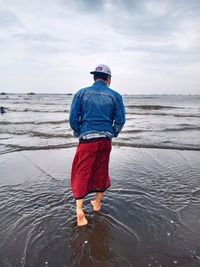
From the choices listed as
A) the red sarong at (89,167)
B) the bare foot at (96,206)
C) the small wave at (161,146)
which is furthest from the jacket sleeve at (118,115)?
the small wave at (161,146)

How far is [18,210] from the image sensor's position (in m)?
A: 4.25

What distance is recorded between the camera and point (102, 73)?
3.83m

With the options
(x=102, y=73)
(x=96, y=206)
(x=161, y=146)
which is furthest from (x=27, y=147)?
(x=102, y=73)

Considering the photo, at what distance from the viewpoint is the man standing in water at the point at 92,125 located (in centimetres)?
374

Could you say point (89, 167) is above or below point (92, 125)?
below

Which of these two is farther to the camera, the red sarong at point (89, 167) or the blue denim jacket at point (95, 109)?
the red sarong at point (89, 167)

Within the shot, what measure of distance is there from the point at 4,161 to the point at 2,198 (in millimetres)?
2896

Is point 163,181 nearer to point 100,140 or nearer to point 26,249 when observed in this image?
point 100,140

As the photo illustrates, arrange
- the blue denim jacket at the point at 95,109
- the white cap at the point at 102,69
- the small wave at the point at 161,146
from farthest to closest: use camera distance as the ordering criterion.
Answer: the small wave at the point at 161,146 → the white cap at the point at 102,69 → the blue denim jacket at the point at 95,109

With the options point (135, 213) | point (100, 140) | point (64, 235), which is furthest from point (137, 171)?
point (64, 235)

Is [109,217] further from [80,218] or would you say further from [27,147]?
[27,147]

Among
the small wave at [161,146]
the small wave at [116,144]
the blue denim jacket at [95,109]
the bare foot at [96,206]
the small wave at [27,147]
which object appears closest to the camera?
the blue denim jacket at [95,109]

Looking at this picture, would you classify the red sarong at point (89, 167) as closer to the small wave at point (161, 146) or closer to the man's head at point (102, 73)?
the man's head at point (102, 73)

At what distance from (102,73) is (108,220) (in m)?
2.13
